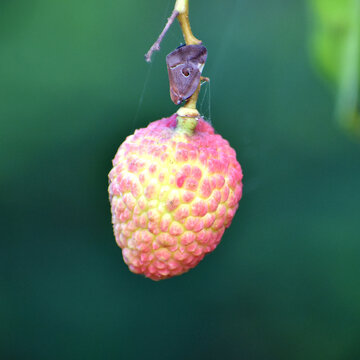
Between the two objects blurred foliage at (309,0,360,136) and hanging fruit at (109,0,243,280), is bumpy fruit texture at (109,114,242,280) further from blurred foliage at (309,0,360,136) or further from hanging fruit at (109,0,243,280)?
blurred foliage at (309,0,360,136)

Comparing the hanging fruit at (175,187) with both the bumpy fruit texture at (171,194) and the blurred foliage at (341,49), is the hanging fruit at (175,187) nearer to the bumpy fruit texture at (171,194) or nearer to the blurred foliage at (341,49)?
the bumpy fruit texture at (171,194)

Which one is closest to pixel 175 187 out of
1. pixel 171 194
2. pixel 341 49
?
pixel 171 194

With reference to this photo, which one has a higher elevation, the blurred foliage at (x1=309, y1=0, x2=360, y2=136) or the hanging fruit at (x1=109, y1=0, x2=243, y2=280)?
the blurred foliage at (x1=309, y1=0, x2=360, y2=136)

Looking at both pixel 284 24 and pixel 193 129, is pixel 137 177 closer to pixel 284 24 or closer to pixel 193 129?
pixel 193 129

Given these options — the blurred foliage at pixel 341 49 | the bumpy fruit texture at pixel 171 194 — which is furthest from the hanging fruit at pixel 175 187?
the blurred foliage at pixel 341 49

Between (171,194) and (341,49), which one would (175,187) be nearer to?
(171,194)

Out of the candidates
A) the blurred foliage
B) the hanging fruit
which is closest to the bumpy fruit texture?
the hanging fruit
